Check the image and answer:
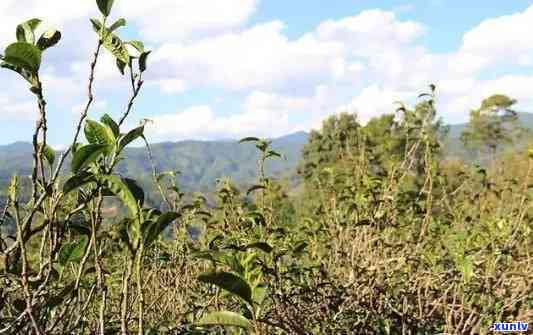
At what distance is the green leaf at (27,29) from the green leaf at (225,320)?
1075 millimetres

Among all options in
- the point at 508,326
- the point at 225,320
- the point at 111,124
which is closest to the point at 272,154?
the point at 508,326

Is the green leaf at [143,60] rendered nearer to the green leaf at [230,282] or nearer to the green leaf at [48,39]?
the green leaf at [48,39]

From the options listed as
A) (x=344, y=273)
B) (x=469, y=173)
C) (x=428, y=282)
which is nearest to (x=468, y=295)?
(x=428, y=282)

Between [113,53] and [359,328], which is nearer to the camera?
[113,53]

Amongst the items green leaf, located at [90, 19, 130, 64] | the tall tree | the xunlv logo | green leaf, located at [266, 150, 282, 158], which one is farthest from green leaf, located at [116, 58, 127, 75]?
the tall tree

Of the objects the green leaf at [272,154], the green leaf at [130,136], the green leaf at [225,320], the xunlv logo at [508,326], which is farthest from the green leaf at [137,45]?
the xunlv logo at [508,326]

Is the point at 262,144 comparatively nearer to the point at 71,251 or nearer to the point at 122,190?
the point at 71,251

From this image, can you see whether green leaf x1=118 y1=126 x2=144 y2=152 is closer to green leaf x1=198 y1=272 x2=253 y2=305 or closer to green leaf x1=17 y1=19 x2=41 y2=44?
green leaf x1=17 y1=19 x2=41 y2=44

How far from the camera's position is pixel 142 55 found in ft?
6.65

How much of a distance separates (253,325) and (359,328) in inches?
79.3

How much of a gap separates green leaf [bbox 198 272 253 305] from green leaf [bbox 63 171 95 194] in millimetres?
502

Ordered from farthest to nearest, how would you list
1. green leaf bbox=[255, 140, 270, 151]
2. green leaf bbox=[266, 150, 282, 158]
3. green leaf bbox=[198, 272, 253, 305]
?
1. green leaf bbox=[255, 140, 270, 151]
2. green leaf bbox=[266, 150, 282, 158]
3. green leaf bbox=[198, 272, 253, 305]

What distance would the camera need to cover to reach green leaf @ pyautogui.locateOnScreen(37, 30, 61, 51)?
1893mm

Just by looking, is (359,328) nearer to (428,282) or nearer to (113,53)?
(428,282)
